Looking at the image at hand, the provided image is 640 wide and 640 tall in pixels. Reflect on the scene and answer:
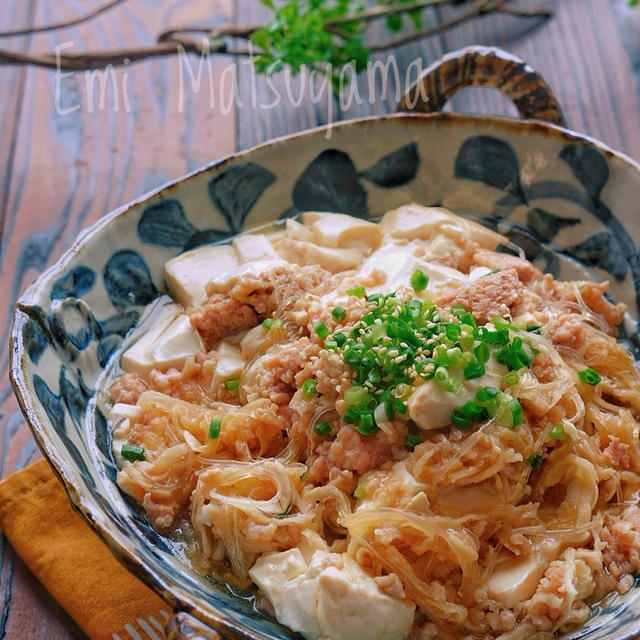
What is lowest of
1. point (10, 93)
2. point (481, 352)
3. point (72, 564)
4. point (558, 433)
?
point (72, 564)

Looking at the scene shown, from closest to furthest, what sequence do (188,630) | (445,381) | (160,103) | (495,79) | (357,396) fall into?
(188,630)
(445,381)
(357,396)
(495,79)
(160,103)

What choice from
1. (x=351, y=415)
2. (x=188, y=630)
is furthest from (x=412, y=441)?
(x=188, y=630)

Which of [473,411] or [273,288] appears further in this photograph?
[273,288]

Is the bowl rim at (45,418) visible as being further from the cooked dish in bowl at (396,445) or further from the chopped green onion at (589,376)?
the chopped green onion at (589,376)

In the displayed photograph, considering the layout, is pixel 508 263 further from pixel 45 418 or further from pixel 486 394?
pixel 45 418

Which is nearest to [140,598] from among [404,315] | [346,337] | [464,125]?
[346,337]

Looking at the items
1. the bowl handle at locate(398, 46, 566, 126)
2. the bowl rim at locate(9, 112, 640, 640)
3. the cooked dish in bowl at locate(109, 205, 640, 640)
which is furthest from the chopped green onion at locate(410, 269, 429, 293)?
the bowl handle at locate(398, 46, 566, 126)
